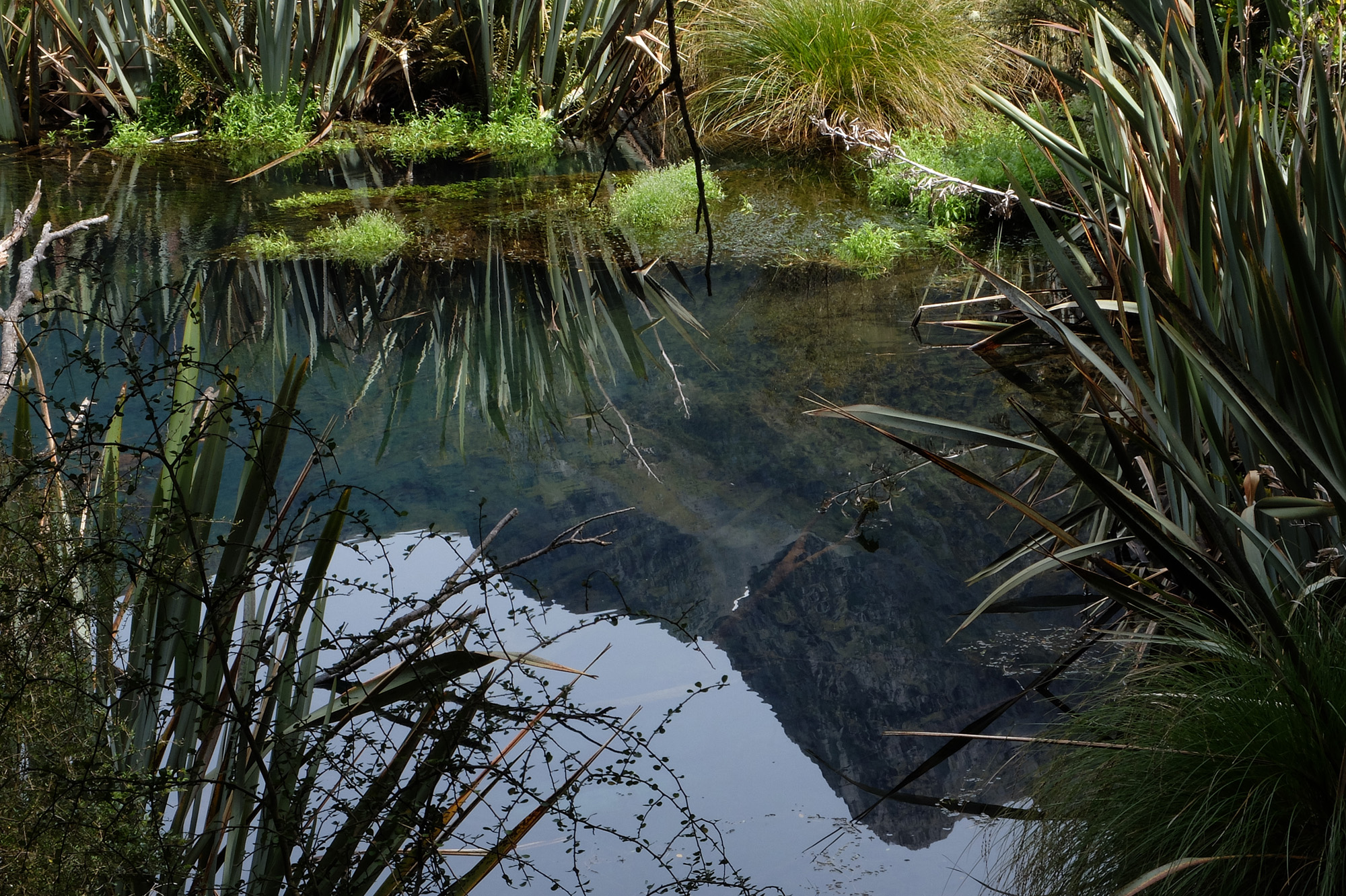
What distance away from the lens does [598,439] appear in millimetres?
3238

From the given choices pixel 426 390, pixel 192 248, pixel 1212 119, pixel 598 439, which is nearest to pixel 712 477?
pixel 598 439

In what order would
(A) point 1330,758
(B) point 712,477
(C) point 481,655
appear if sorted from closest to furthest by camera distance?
(A) point 1330,758
(C) point 481,655
(B) point 712,477

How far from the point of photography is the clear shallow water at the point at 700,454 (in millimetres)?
1994

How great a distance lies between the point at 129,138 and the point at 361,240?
295cm

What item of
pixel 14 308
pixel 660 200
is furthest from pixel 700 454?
pixel 660 200

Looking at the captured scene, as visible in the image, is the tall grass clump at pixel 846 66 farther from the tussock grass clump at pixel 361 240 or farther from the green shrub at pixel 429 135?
the tussock grass clump at pixel 361 240

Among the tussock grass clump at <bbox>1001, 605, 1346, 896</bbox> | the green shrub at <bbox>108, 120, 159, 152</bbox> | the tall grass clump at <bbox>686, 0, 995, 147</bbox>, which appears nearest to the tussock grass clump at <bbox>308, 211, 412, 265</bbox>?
the green shrub at <bbox>108, 120, 159, 152</bbox>

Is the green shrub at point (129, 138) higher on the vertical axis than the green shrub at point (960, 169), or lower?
higher

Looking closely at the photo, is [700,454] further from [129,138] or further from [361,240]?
[129,138]

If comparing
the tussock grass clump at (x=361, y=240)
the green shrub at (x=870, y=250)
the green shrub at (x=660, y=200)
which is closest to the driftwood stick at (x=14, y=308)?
the tussock grass clump at (x=361, y=240)

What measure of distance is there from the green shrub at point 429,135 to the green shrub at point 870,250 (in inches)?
115

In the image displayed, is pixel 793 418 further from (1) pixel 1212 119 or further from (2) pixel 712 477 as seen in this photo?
(1) pixel 1212 119

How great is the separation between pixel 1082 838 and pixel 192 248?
4532 millimetres

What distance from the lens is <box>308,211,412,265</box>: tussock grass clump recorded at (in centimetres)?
481
